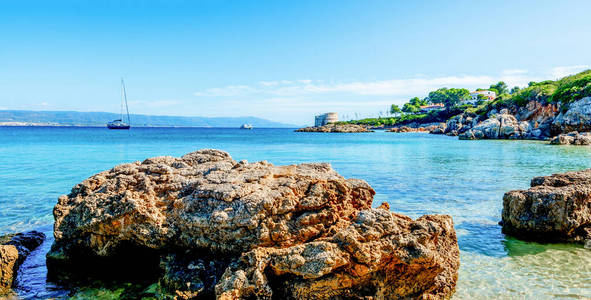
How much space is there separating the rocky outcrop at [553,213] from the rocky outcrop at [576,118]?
49.7 m

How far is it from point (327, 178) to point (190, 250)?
2.86 meters

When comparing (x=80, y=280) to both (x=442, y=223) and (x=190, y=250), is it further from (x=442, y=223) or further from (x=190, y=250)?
(x=442, y=223)

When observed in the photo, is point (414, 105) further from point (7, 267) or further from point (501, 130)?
point (7, 267)

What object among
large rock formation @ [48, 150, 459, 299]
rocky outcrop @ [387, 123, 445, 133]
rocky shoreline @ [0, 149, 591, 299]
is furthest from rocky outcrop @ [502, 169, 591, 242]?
rocky outcrop @ [387, 123, 445, 133]

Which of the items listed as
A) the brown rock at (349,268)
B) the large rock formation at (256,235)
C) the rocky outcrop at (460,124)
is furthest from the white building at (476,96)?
the brown rock at (349,268)

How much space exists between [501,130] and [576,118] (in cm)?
1272

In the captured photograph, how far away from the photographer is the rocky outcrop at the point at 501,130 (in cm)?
5894

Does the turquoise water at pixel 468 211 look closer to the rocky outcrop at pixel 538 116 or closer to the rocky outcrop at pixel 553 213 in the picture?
the rocky outcrop at pixel 553 213

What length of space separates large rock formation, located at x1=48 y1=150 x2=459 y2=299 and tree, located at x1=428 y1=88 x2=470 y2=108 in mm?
159529

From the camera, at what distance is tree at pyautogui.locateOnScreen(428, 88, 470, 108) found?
490ft

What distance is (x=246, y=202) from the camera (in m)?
6.00

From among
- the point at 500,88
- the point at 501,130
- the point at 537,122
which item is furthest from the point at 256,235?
the point at 500,88

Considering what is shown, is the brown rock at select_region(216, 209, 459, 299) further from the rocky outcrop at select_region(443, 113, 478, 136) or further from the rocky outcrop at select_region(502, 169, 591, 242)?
the rocky outcrop at select_region(443, 113, 478, 136)

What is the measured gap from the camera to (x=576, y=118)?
159 ft
